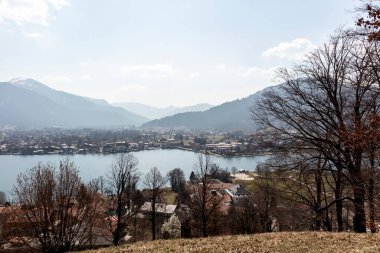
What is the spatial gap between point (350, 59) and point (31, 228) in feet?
57.9

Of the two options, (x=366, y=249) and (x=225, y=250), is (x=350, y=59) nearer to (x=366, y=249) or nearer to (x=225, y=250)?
(x=366, y=249)

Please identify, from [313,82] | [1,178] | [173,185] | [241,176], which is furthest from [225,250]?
[1,178]

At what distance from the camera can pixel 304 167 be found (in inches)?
589

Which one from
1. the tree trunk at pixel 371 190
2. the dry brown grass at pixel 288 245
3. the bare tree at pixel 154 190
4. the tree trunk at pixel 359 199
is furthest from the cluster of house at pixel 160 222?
the tree trunk at pixel 371 190

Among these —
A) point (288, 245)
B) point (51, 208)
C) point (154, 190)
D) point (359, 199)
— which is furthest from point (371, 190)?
point (154, 190)

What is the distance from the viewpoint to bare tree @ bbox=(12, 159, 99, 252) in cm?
1861

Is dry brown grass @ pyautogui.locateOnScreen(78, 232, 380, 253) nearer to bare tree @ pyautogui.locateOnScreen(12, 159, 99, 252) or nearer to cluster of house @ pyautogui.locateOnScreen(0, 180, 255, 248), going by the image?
bare tree @ pyautogui.locateOnScreen(12, 159, 99, 252)

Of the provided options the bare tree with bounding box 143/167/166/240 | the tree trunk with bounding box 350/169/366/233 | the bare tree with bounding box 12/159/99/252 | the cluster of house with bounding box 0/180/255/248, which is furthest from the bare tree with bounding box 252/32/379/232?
the bare tree with bounding box 143/167/166/240

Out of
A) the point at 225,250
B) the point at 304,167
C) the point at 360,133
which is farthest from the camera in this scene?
the point at 304,167

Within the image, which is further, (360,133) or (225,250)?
(225,250)

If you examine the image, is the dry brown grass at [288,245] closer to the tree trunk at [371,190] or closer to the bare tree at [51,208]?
the tree trunk at [371,190]

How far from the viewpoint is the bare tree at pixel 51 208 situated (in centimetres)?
1861

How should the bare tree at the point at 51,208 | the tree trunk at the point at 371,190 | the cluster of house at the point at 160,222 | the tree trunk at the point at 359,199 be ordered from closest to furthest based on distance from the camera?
the tree trunk at the point at 371,190 → the tree trunk at the point at 359,199 → the bare tree at the point at 51,208 → the cluster of house at the point at 160,222

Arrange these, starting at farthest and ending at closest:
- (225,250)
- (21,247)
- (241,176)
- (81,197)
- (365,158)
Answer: (241,176) → (21,247) → (81,197) → (365,158) → (225,250)
